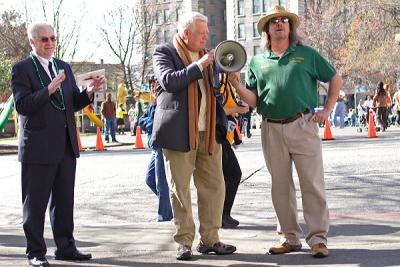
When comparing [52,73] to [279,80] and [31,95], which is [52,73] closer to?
[31,95]

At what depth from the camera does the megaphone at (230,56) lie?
5898mm

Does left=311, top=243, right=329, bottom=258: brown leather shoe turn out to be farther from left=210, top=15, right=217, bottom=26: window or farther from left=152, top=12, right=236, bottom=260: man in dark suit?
left=210, top=15, right=217, bottom=26: window

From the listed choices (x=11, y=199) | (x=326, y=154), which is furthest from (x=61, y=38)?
(x=11, y=199)

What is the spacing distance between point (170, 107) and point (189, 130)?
0.24 meters

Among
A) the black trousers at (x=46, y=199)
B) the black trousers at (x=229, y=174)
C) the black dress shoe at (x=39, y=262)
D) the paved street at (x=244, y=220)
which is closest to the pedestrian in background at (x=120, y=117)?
the paved street at (x=244, y=220)

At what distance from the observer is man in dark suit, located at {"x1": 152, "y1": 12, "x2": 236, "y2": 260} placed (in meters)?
5.87

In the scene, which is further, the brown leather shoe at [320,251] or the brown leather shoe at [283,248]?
the brown leather shoe at [283,248]

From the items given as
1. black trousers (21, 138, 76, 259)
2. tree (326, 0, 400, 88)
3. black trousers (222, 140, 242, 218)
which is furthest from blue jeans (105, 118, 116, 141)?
black trousers (21, 138, 76, 259)

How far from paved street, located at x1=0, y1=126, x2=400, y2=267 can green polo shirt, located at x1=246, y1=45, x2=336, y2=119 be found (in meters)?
1.21

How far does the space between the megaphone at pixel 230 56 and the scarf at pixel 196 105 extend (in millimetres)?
131

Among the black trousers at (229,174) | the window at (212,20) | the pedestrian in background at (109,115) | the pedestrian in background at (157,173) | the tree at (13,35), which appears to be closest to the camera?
the black trousers at (229,174)

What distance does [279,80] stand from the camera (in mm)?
5957

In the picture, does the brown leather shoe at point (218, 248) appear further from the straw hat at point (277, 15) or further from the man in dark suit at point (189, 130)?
the straw hat at point (277, 15)

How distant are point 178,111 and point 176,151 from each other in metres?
0.33
